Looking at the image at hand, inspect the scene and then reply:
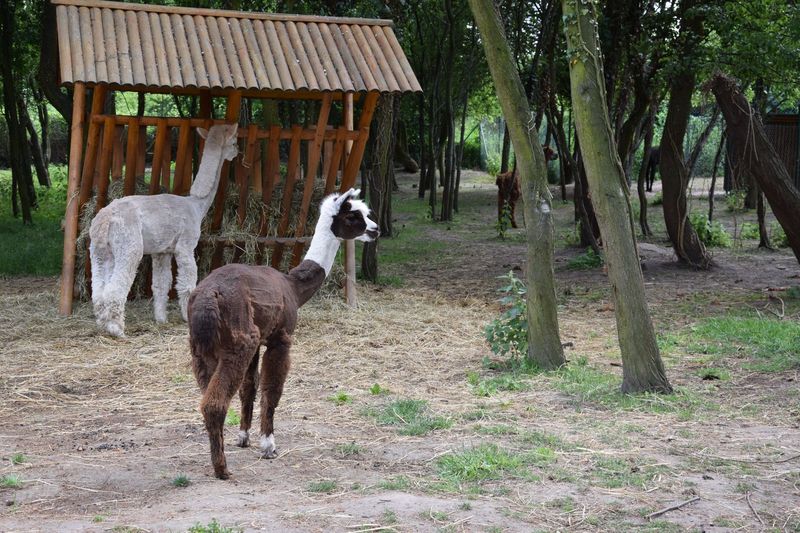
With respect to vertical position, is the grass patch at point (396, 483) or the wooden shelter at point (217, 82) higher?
the wooden shelter at point (217, 82)

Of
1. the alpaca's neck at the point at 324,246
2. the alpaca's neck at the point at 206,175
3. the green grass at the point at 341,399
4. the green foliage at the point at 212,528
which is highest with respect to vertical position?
the alpaca's neck at the point at 206,175

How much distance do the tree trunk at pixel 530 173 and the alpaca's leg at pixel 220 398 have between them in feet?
10.6

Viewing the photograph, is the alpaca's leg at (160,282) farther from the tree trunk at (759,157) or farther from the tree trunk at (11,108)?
the tree trunk at (11,108)

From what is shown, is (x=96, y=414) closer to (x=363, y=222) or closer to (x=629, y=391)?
(x=363, y=222)

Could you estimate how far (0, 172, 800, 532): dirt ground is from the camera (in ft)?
14.9

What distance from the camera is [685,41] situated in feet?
43.9

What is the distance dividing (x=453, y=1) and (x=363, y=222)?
14.9 meters

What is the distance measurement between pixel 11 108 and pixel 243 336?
13482 millimetres

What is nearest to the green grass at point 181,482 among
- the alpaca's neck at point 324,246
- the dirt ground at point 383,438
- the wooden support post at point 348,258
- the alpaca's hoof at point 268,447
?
the dirt ground at point 383,438

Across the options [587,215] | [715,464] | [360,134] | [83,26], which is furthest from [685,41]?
[715,464]

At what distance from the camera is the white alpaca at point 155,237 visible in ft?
31.0

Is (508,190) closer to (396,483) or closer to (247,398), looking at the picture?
(247,398)

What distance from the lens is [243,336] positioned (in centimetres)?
523

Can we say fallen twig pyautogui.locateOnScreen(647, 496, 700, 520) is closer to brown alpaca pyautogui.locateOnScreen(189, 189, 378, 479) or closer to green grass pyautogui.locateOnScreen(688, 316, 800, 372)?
brown alpaca pyautogui.locateOnScreen(189, 189, 378, 479)
